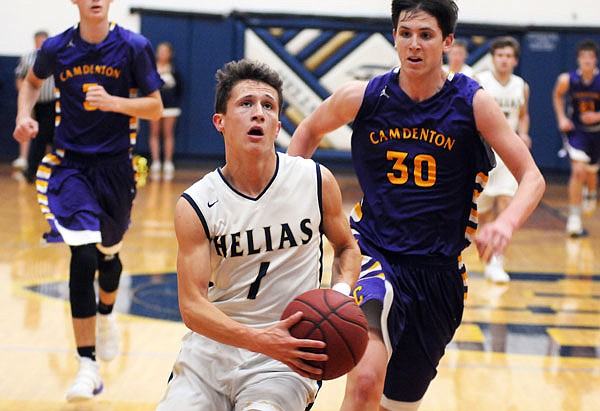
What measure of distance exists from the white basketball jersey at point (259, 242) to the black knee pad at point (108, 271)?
2.36 metres

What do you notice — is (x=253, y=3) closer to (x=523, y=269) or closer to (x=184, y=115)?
(x=184, y=115)

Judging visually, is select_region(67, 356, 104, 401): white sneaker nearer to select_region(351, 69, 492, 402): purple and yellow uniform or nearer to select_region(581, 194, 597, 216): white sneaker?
select_region(351, 69, 492, 402): purple and yellow uniform

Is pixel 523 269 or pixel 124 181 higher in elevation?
pixel 124 181

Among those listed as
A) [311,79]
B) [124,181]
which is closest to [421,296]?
[124,181]

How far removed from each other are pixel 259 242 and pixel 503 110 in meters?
5.86

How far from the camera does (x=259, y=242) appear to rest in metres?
3.40

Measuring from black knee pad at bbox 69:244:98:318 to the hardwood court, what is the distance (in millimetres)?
478

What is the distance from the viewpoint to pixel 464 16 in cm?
1507

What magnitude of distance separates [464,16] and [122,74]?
34.6ft

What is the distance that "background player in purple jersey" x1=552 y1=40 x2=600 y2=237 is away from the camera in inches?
421

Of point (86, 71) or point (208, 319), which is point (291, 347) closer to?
point (208, 319)

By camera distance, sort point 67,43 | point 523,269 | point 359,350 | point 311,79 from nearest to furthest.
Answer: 1. point 359,350
2. point 67,43
3. point 523,269
4. point 311,79

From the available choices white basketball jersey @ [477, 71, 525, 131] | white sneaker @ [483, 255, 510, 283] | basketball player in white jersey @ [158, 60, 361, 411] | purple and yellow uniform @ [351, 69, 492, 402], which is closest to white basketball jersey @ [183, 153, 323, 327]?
basketball player in white jersey @ [158, 60, 361, 411]

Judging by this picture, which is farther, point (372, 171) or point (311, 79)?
point (311, 79)
